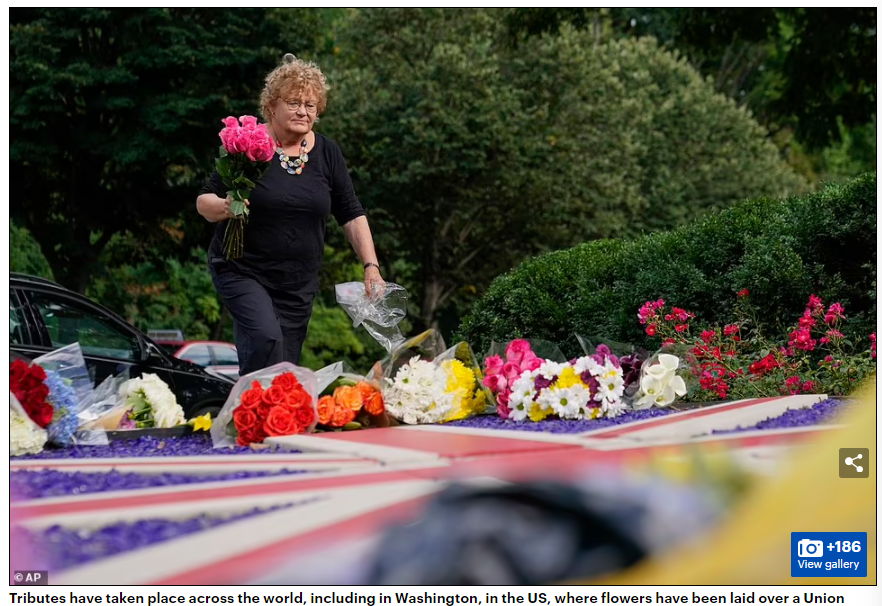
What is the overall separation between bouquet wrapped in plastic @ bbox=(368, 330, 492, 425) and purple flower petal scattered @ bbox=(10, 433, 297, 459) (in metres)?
0.66

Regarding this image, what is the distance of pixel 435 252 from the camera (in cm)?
2245

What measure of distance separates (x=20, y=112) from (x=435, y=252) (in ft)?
31.6

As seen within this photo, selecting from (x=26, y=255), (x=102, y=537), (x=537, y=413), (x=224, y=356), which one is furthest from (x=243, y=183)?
(x=26, y=255)

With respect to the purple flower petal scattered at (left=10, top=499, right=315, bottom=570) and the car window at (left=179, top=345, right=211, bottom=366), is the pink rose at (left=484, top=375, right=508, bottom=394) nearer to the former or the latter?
the purple flower petal scattered at (left=10, top=499, right=315, bottom=570)

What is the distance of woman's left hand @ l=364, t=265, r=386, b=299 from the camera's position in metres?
4.32

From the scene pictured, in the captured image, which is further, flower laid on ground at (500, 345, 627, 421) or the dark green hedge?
the dark green hedge

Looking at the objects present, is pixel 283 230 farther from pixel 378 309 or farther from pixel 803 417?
pixel 803 417

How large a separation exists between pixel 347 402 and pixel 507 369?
565mm

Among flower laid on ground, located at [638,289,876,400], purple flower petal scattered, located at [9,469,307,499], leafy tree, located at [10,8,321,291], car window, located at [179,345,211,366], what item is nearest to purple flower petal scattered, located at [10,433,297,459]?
purple flower petal scattered, located at [9,469,307,499]

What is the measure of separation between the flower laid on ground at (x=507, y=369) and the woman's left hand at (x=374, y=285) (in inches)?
30.4

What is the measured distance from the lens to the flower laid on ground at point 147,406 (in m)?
3.81

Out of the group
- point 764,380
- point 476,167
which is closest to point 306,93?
point 764,380

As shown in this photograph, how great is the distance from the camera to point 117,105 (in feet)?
50.8

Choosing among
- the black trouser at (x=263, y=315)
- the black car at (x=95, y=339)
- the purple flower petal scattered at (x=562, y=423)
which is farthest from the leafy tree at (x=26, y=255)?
the purple flower petal scattered at (x=562, y=423)
